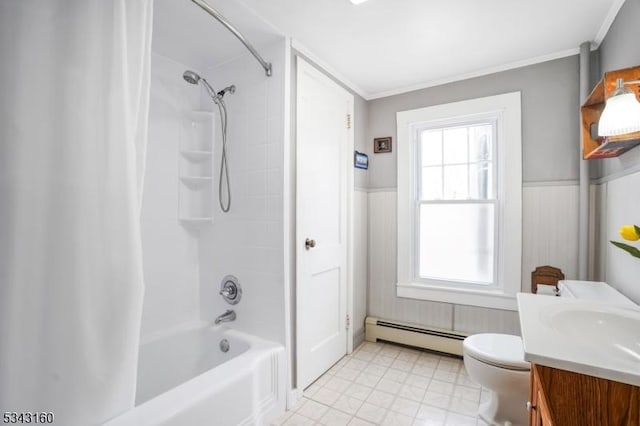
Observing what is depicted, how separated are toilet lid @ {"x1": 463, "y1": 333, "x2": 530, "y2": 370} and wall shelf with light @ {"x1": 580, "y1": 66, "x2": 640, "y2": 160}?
1.10 meters

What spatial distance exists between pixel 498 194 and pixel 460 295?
2.81 feet

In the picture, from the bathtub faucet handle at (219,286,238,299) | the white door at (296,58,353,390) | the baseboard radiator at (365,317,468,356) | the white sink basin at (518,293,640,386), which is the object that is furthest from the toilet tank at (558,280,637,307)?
the bathtub faucet handle at (219,286,238,299)

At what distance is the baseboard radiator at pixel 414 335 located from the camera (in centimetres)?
246

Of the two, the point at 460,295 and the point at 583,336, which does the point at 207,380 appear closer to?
the point at 583,336

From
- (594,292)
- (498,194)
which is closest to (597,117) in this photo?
(498,194)

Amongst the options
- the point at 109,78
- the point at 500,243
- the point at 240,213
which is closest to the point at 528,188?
the point at 500,243

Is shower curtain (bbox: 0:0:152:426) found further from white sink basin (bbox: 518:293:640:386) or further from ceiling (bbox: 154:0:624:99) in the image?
white sink basin (bbox: 518:293:640:386)

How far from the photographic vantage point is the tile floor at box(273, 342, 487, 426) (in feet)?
5.79

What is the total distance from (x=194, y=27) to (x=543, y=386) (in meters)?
2.24

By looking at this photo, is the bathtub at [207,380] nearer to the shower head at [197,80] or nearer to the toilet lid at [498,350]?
the toilet lid at [498,350]

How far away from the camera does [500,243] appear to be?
2367 mm

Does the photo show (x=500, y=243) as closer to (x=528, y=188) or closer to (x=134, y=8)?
(x=528, y=188)

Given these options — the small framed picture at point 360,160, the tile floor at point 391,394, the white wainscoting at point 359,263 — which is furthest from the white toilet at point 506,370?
the small framed picture at point 360,160

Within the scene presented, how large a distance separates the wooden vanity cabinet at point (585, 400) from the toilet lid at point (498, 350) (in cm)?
86
